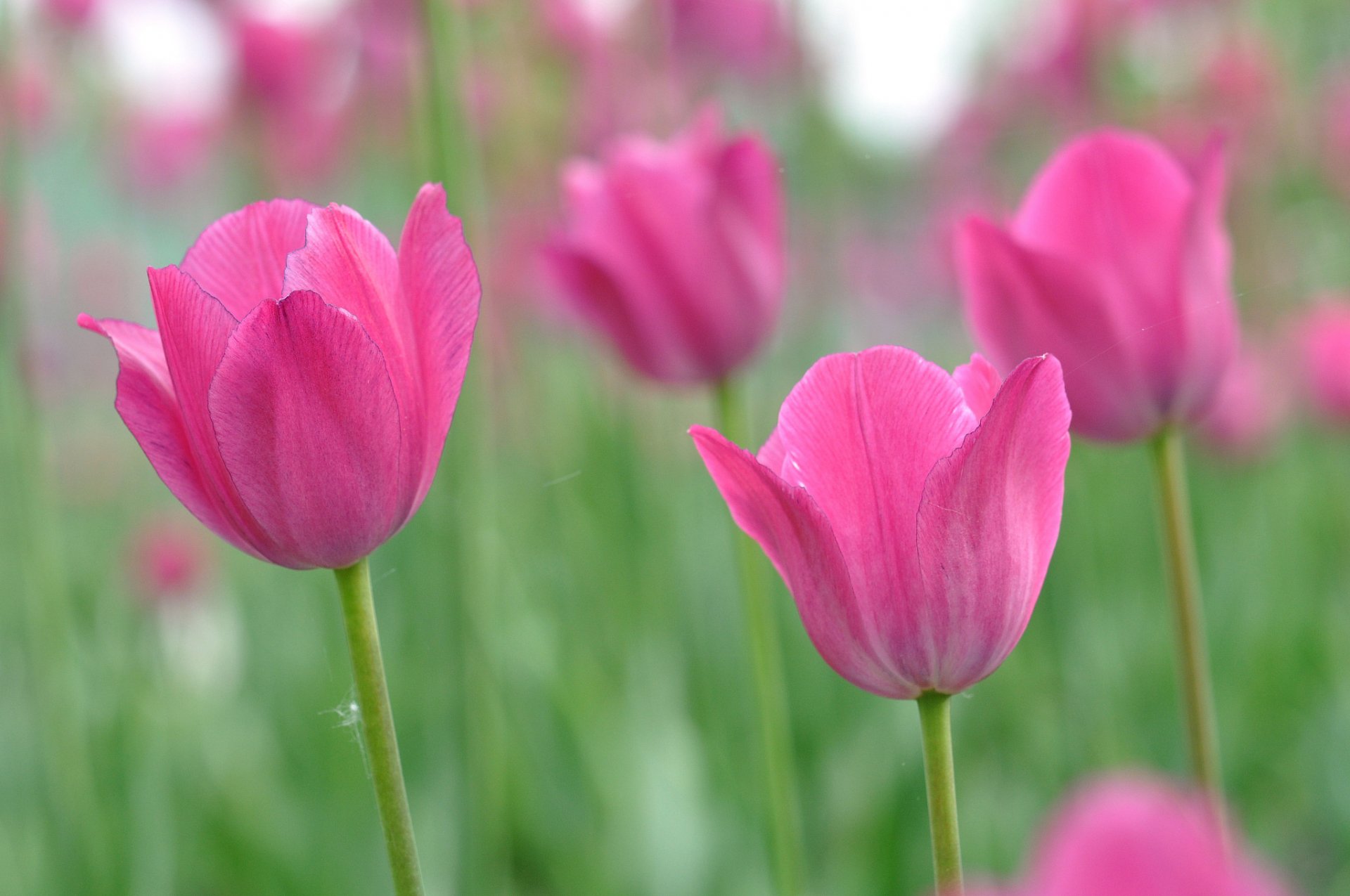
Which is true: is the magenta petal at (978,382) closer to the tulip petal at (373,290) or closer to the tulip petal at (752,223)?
the tulip petal at (373,290)

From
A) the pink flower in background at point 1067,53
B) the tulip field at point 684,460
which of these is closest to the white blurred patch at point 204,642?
the tulip field at point 684,460

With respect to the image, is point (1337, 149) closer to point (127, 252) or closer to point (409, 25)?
point (409, 25)

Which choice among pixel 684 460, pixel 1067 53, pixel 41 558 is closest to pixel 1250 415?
pixel 1067 53

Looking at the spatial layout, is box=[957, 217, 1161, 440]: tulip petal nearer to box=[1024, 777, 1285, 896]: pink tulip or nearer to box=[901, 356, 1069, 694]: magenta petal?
box=[901, 356, 1069, 694]: magenta petal

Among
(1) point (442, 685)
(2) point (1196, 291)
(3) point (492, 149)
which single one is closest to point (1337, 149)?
(3) point (492, 149)

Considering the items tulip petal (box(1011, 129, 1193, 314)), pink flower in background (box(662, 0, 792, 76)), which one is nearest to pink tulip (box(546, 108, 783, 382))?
tulip petal (box(1011, 129, 1193, 314))

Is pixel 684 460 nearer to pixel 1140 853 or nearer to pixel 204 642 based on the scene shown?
pixel 204 642
